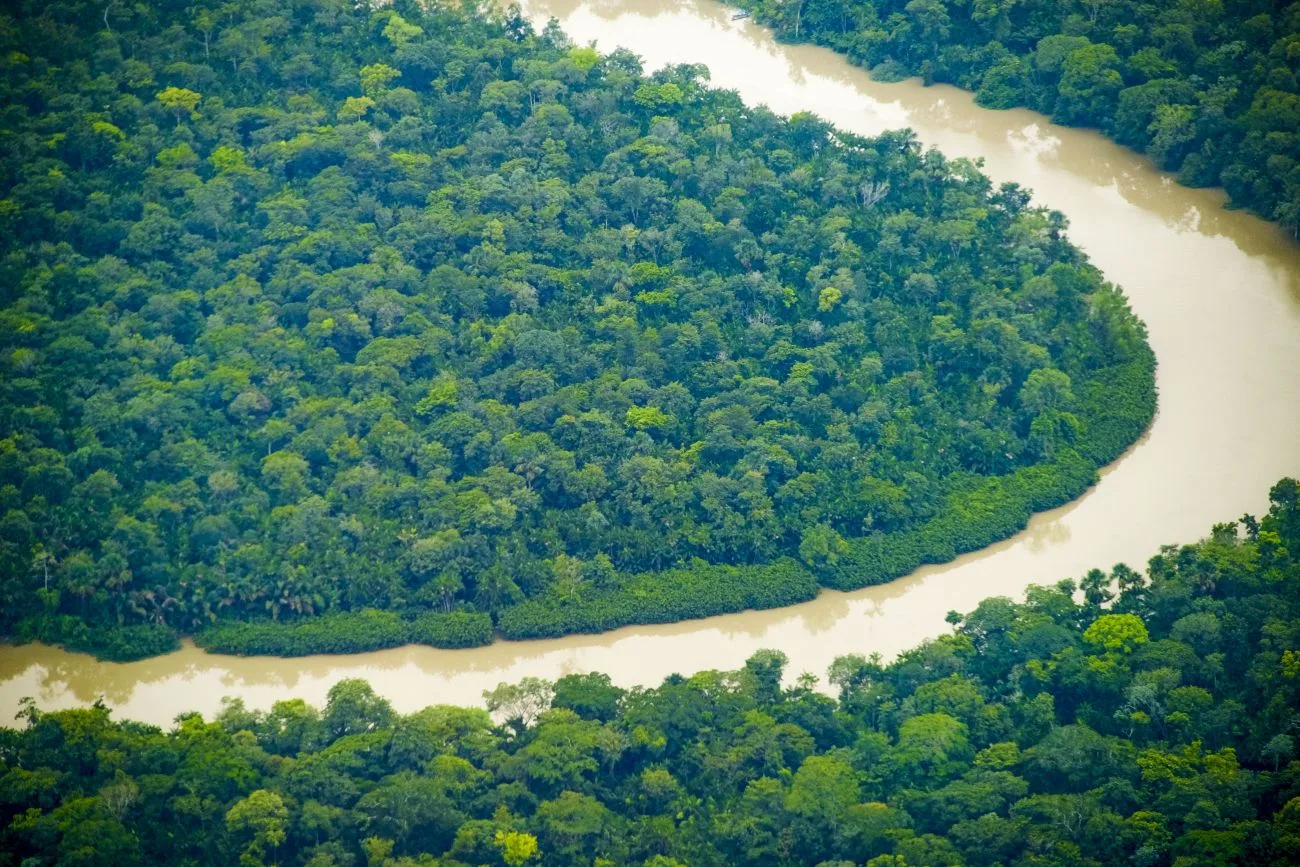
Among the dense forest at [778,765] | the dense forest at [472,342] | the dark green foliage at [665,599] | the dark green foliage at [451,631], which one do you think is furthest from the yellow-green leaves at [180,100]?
the dense forest at [778,765]

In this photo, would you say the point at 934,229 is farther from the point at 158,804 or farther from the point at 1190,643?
the point at 158,804

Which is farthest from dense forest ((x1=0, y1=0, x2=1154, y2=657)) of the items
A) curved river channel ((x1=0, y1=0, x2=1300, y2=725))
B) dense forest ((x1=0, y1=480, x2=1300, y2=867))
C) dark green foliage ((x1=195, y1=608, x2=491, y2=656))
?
dense forest ((x1=0, y1=480, x2=1300, y2=867))

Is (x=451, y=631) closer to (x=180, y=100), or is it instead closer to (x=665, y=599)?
(x=665, y=599)

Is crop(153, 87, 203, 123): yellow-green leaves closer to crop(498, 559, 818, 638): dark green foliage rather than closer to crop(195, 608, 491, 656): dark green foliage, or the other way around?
crop(195, 608, 491, 656): dark green foliage

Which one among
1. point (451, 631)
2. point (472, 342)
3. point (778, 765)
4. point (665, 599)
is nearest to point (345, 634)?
point (451, 631)

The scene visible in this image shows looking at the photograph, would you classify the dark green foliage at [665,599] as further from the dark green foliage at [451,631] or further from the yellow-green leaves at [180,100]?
the yellow-green leaves at [180,100]
